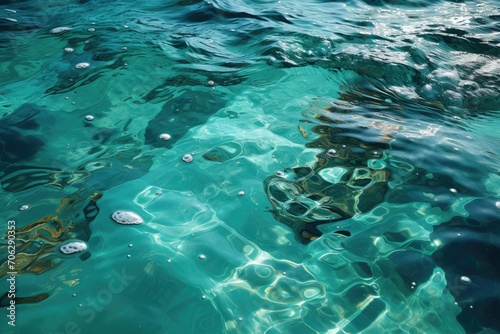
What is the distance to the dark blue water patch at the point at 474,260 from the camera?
237cm

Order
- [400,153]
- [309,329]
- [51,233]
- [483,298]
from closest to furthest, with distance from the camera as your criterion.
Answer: [309,329], [483,298], [51,233], [400,153]

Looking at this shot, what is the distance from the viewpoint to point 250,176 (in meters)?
3.30

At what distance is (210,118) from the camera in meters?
4.07

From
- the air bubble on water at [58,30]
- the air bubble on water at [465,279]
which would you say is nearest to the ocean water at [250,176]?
the air bubble on water at [465,279]

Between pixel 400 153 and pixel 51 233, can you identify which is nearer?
pixel 51 233

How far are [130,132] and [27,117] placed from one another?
3.16ft

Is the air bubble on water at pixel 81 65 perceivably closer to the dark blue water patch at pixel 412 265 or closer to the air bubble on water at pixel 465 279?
the dark blue water patch at pixel 412 265

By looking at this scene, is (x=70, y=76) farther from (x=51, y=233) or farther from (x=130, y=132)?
(x=51, y=233)

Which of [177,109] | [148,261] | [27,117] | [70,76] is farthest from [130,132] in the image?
[148,261]

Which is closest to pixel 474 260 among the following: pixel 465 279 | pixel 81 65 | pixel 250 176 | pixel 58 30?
pixel 465 279

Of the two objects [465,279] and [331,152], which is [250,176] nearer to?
[331,152]

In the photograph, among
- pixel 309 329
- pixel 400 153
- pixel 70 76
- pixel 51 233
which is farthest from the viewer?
pixel 70 76

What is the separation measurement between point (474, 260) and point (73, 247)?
2372mm

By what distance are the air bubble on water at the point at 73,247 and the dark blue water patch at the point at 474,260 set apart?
6.86 ft
